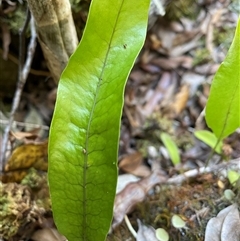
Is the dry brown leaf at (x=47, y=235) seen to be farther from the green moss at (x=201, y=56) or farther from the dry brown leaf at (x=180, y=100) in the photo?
the green moss at (x=201, y=56)

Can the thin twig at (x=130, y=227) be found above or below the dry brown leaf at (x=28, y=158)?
below

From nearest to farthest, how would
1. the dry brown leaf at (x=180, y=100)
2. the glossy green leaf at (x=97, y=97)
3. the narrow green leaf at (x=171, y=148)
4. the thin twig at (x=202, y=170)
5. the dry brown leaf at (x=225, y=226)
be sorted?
the glossy green leaf at (x=97, y=97) → the dry brown leaf at (x=225, y=226) → the thin twig at (x=202, y=170) → the narrow green leaf at (x=171, y=148) → the dry brown leaf at (x=180, y=100)

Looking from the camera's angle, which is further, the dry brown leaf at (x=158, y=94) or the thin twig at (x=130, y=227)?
the dry brown leaf at (x=158, y=94)

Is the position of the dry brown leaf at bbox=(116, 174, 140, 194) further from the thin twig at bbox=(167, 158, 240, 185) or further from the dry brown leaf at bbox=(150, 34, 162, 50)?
the dry brown leaf at bbox=(150, 34, 162, 50)

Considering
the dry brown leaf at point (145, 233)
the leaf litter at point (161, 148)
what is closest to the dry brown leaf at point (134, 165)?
the leaf litter at point (161, 148)

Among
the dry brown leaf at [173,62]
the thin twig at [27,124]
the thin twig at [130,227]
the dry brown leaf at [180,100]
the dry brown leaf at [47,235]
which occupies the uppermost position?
the dry brown leaf at [173,62]

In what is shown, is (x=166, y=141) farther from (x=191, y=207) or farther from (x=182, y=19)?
(x=182, y=19)

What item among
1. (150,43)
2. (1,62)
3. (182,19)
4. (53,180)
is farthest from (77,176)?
(182,19)
